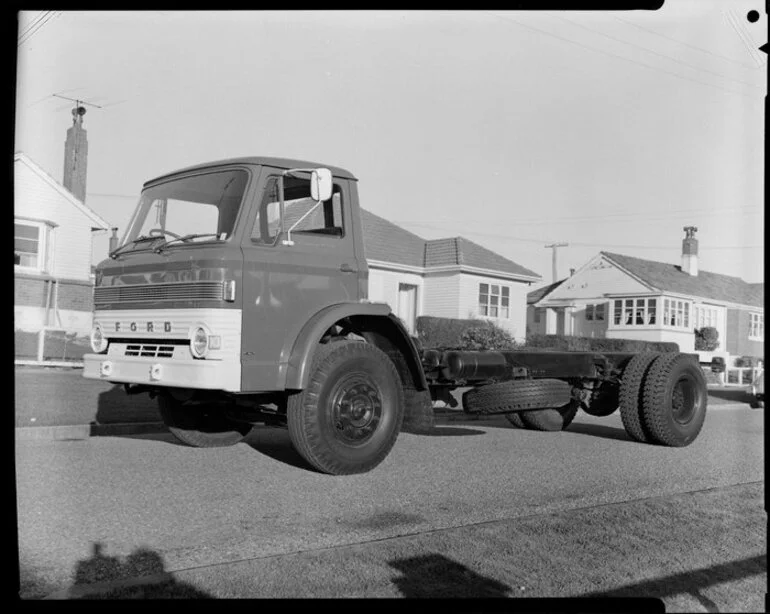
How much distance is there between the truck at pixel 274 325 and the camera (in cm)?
612

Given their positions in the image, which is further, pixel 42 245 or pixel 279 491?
pixel 42 245

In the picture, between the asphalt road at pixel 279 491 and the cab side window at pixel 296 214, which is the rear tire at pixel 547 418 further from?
the cab side window at pixel 296 214

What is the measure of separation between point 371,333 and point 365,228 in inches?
38.3

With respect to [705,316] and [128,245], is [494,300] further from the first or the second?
[128,245]

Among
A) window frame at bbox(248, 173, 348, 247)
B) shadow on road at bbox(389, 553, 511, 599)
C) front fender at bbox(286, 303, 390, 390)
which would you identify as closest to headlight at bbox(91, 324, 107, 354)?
window frame at bbox(248, 173, 348, 247)

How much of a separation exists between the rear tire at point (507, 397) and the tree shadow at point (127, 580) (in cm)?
406

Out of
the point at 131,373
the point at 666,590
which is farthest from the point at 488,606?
the point at 131,373

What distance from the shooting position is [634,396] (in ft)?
29.0

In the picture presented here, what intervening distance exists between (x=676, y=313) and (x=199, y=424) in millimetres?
6561

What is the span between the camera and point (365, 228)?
24.2ft

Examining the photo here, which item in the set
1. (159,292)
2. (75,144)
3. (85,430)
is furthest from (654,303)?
(75,144)

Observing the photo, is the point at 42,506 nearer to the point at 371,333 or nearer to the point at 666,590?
the point at 371,333

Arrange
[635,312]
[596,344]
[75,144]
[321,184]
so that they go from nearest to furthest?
1. [75,144]
2. [321,184]
3. [596,344]
4. [635,312]

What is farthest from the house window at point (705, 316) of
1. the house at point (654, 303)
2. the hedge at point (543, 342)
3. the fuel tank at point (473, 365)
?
the fuel tank at point (473, 365)
